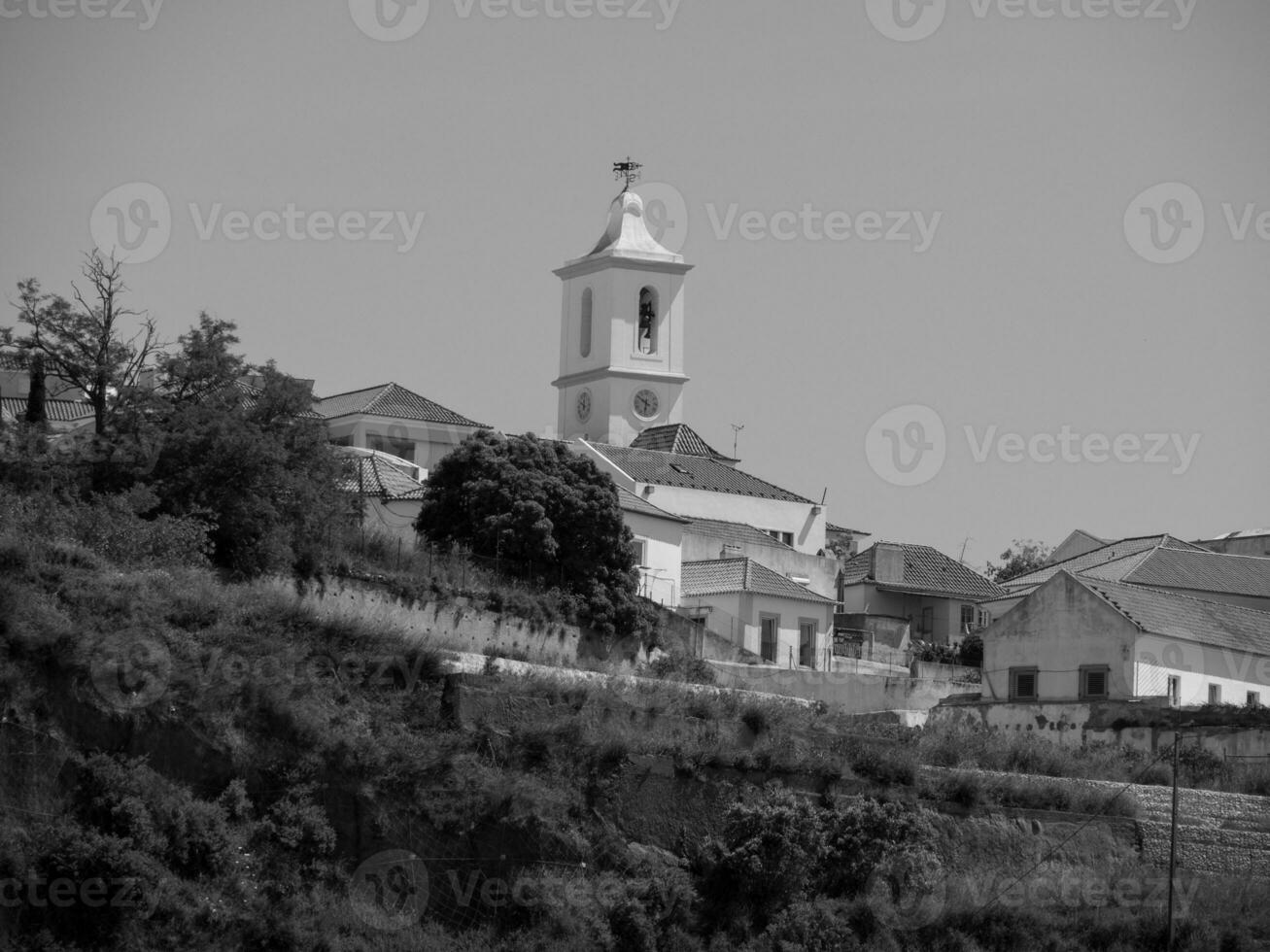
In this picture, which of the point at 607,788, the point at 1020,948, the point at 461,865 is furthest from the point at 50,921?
the point at 1020,948

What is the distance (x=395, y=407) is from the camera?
198 feet

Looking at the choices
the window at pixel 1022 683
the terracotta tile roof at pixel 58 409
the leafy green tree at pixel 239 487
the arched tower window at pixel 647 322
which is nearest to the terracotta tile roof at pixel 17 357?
the leafy green tree at pixel 239 487

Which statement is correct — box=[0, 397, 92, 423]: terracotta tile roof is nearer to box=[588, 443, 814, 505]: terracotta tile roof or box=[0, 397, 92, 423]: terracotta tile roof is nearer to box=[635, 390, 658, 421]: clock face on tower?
box=[588, 443, 814, 505]: terracotta tile roof

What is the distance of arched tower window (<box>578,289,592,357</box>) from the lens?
76.3m

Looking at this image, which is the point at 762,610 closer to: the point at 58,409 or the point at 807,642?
the point at 807,642

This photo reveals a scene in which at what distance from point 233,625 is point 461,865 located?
4709 mm

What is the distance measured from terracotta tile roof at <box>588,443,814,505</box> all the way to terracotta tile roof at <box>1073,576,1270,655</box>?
50.6ft

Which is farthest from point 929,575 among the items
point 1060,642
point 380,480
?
point 380,480

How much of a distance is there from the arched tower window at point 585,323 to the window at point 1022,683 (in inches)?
1171

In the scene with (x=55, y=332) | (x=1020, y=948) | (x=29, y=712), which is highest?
(x=55, y=332)

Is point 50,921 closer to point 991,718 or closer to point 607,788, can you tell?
point 607,788

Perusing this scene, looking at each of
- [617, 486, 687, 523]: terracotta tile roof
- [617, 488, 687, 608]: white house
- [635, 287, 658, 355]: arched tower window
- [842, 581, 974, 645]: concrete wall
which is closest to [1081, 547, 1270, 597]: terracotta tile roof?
[842, 581, 974, 645]: concrete wall

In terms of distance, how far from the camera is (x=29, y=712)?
2850 centimetres

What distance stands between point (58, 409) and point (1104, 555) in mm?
29013
